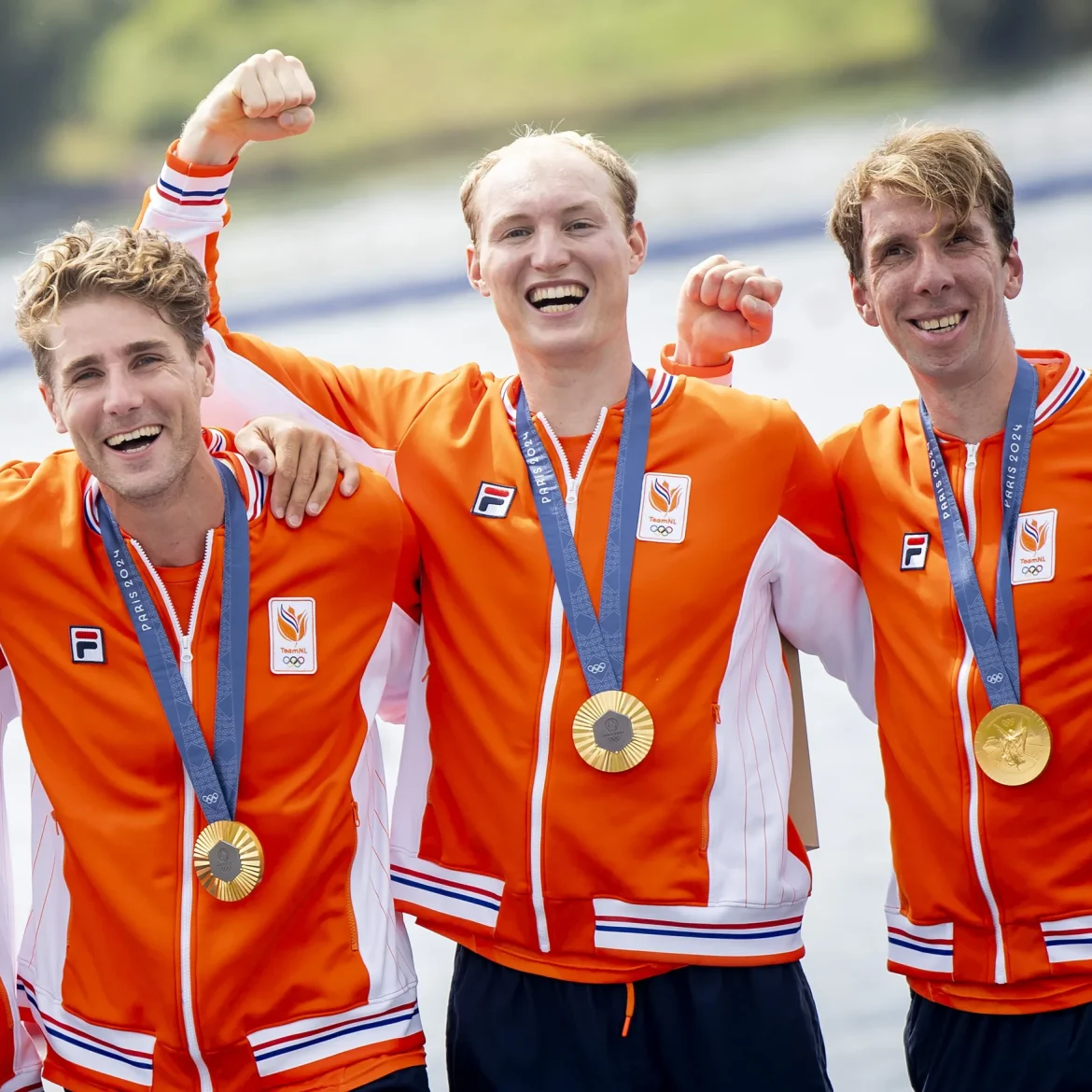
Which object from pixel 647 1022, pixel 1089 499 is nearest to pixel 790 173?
pixel 1089 499

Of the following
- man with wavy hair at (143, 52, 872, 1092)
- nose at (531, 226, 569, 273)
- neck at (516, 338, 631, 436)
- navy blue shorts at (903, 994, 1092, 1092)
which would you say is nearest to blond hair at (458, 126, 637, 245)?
man with wavy hair at (143, 52, 872, 1092)

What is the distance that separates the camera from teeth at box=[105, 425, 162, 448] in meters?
2.16

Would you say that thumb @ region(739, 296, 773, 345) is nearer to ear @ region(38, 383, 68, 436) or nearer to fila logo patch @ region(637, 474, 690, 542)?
fila logo patch @ region(637, 474, 690, 542)

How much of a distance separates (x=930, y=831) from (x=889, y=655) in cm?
26

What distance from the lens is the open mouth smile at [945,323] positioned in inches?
93.7

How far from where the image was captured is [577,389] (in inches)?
93.9

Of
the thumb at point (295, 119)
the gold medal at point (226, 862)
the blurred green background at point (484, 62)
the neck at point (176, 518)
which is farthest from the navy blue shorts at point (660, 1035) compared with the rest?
the blurred green background at point (484, 62)

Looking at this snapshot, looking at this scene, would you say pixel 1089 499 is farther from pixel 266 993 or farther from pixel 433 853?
pixel 266 993

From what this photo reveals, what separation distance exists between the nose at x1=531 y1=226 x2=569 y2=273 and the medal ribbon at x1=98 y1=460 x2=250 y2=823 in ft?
1.94

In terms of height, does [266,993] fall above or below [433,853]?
below

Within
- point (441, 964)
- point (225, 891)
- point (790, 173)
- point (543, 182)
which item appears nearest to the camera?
point (225, 891)

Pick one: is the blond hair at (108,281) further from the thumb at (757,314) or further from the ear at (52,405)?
the thumb at (757,314)

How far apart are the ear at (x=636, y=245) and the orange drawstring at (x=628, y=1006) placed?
108cm

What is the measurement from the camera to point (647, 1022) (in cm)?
224
